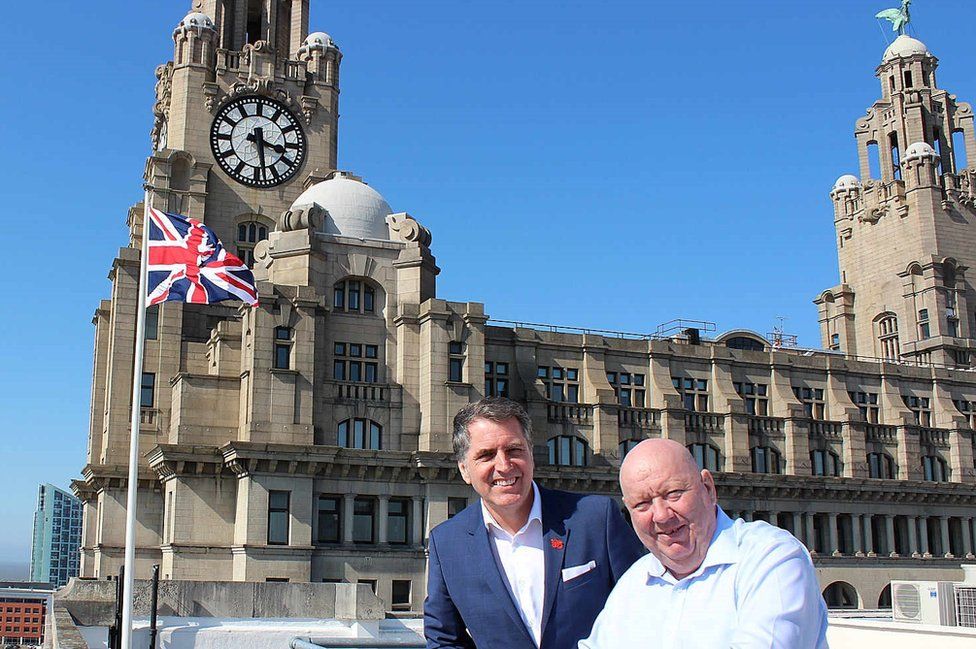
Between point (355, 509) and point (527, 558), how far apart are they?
43136 mm

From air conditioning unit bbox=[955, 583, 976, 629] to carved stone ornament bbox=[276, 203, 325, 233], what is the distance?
32771 mm

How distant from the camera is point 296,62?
68.2 metres

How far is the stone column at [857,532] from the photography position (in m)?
60.6

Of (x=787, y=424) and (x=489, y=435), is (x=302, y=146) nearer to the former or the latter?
(x=787, y=424)

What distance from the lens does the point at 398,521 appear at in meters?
50.0

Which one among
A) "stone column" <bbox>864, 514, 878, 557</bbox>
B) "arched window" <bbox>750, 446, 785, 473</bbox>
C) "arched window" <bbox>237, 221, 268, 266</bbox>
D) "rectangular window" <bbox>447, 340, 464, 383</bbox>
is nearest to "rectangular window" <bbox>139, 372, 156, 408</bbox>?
"arched window" <bbox>237, 221, 268, 266</bbox>

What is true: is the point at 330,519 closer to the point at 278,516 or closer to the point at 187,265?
the point at 278,516

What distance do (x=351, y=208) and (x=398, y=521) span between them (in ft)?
51.1

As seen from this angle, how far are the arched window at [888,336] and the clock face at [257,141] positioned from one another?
44952 millimetres

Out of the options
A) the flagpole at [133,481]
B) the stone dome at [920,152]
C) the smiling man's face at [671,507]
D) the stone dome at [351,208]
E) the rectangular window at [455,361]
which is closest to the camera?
the smiling man's face at [671,507]

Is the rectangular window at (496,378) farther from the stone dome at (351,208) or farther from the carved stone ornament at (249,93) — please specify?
the carved stone ornament at (249,93)

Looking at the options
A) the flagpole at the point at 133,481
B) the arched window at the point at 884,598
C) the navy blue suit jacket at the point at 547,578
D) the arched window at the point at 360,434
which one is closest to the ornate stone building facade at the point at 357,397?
the arched window at the point at 360,434

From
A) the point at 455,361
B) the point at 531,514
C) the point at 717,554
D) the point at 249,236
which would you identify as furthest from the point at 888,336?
the point at 717,554

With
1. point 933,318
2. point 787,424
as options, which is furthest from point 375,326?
point 933,318
